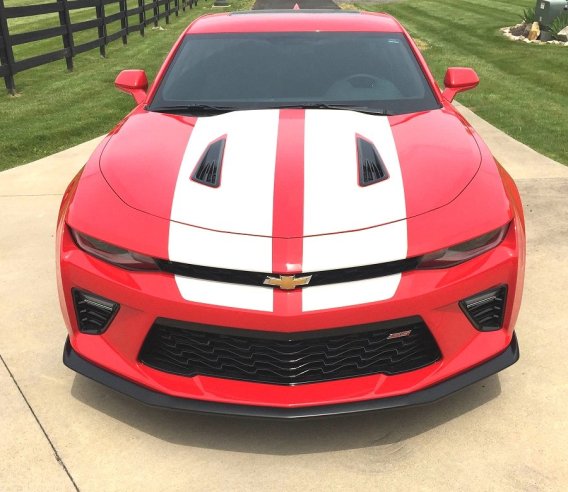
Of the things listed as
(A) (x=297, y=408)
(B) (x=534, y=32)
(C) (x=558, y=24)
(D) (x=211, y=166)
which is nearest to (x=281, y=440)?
(A) (x=297, y=408)

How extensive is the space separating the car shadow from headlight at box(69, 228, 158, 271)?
551mm

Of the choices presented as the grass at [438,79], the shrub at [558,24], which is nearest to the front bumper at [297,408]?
the grass at [438,79]

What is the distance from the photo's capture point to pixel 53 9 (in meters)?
10.9

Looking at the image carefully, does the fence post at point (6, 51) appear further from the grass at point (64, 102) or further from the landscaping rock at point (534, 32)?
the landscaping rock at point (534, 32)

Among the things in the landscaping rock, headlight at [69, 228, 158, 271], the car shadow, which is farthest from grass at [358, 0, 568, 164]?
headlight at [69, 228, 158, 271]

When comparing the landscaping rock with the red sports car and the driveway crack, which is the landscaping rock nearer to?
the red sports car

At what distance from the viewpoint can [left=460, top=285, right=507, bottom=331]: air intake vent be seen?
237 cm

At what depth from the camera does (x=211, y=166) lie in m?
2.69

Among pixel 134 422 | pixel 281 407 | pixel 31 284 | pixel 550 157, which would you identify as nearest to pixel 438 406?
pixel 281 407

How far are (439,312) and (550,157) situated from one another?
4505 millimetres

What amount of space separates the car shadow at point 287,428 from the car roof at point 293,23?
2299 mm

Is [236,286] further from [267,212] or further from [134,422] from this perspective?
[134,422]

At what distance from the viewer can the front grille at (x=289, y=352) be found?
2.27 m

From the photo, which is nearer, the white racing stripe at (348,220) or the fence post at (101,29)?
the white racing stripe at (348,220)
